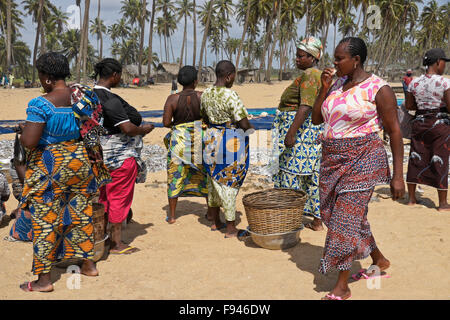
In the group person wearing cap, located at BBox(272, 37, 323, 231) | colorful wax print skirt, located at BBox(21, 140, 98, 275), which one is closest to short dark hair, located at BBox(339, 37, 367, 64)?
person wearing cap, located at BBox(272, 37, 323, 231)

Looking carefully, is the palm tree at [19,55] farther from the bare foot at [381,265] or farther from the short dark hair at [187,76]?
the bare foot at [381,265]

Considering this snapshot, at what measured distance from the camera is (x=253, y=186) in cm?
652

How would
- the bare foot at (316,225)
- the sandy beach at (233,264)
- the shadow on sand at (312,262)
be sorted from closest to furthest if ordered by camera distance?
the sandy beach at (233,264) → the shadow on sand at (312,262) → the bare foot at (316,225)

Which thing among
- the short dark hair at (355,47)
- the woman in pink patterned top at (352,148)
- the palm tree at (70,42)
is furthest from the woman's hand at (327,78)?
the palm tree at (70,42)

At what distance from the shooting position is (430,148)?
532cm

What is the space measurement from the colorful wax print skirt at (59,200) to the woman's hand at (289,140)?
77.3 inches

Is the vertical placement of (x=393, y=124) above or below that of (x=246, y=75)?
below

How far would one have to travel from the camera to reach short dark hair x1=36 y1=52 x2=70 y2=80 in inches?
117

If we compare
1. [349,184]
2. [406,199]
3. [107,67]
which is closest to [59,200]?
[107,67]

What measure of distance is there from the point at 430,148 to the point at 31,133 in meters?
4.85

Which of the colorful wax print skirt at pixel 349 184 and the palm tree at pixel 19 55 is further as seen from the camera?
the palm tree at pixel 19 55

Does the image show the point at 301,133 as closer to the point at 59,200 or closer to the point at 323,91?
the point at 323,91

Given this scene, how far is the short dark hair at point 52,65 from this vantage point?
9.78 ft
